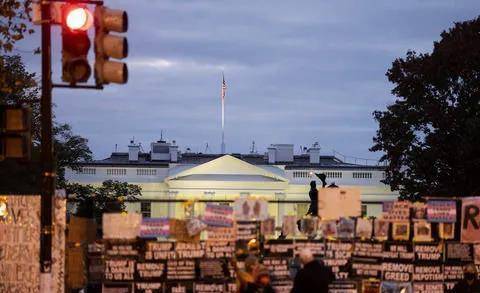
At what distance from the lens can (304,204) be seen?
331 ft

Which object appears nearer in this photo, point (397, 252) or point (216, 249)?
point (216, 249)

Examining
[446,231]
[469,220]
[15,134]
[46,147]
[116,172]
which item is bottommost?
[446,231]

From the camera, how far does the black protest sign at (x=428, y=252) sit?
65.9 ft

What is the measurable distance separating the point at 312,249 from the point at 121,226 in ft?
11.1

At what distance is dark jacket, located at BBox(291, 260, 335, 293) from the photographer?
1510 centimetres

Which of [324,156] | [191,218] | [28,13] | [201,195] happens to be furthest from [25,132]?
[324,156]

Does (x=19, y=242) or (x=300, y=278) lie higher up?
(x=19, y=242)

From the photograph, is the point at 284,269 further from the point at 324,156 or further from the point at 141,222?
the point at 324,156

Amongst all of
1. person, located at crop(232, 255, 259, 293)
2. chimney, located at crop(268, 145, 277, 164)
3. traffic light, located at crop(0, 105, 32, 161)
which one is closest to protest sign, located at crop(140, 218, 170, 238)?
person, located at crop(232, 255, 259, 293)

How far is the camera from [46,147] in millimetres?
13977

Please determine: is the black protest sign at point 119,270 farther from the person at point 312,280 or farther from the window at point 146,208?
the window at point 146,208

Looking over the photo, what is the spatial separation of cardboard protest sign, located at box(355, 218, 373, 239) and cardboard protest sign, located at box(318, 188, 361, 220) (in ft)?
0.81

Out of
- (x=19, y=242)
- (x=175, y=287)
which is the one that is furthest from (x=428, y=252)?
(x=19, y=242)

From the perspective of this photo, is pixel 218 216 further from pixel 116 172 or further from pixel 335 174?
pixel 335 174
